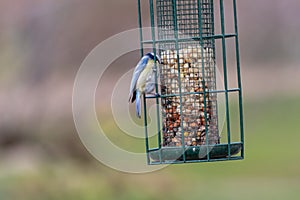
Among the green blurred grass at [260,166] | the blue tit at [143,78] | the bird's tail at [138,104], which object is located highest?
the blue tit at [143,78]

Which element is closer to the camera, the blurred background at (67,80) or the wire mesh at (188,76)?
the wire mesh at (188,76)

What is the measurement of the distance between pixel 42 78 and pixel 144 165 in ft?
4.63

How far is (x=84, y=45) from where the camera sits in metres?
9.01

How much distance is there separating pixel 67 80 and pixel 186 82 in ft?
11.6

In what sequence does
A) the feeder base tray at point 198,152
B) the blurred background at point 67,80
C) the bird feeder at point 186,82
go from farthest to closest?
the blurred background at point 67,80
the bird feeder at point 186,82
the feeder base tray at point 198,152

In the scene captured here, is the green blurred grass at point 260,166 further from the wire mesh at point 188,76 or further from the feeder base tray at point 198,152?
the feeder base tray at point 198,152

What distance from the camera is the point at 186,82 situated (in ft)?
18.6

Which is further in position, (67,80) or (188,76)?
(67,80)

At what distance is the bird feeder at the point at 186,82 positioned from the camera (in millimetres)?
5539

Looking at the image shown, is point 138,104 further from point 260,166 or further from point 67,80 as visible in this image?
point 260,166

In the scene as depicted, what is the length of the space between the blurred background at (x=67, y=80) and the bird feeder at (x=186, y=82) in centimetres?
247

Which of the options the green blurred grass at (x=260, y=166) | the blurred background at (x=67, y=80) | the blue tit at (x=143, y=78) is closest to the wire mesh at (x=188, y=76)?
the blue tit at (x=143, y=78)

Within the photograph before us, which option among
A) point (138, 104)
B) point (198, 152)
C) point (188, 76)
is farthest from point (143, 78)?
point (198, 152)

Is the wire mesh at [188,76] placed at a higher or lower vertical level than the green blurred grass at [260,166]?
higher
